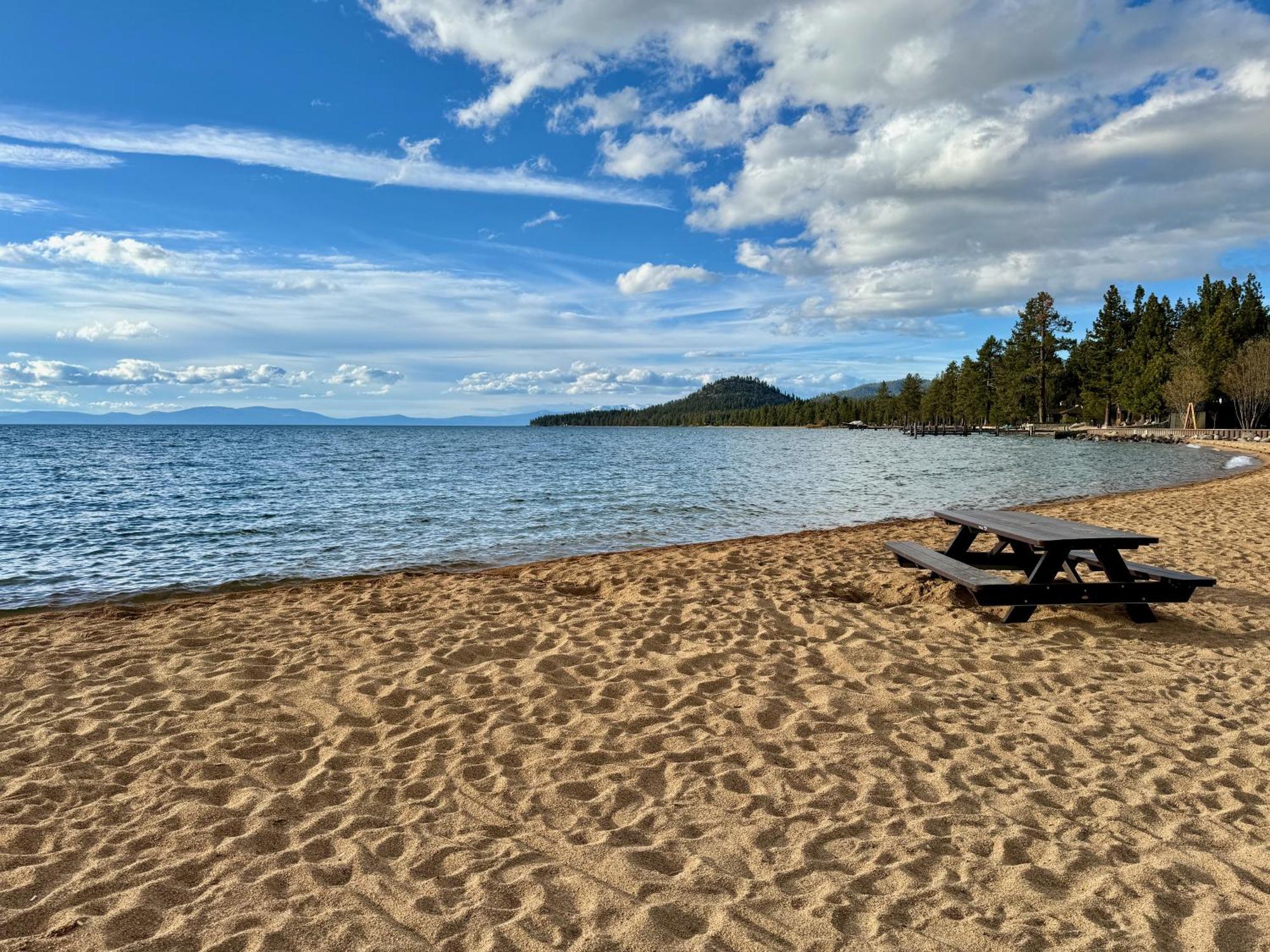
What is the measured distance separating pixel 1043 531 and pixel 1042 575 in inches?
21.4

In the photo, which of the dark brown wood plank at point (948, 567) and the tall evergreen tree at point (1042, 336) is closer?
the dark brown wood plank at point (948, 567)

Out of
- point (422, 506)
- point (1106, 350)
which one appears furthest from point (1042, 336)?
point (422, 506)

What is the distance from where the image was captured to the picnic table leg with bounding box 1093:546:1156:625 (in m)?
7.72

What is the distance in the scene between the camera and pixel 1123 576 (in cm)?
773

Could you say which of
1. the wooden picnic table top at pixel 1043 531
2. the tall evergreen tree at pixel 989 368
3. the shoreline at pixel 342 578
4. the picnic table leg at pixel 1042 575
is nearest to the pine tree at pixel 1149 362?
the tall evergreen tree at pixel 989 368

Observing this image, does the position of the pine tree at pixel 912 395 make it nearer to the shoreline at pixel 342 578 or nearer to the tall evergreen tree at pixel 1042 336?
the tall evergreen tree at pixel 1042 336

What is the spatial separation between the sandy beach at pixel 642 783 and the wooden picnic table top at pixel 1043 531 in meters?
0.97

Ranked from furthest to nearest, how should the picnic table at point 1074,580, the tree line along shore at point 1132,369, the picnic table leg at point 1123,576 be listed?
the tree line along shore at point 1132,369 < the picnic table leg at point 1123,576 < the picnic table at point 1074,580

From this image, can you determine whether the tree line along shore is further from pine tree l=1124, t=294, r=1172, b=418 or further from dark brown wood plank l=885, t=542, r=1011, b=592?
dark brown wood plank l=885, t=542, r=1011, b=592

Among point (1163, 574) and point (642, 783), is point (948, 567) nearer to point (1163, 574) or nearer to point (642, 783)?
point (1163, 574)

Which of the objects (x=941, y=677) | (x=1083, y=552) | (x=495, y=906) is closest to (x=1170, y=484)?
(x=1083, y=552)

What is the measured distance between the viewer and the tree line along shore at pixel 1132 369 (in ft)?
236

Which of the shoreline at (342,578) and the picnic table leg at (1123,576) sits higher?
the picnic table leg at (1123,576)

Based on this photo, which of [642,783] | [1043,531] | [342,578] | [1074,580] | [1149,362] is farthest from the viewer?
[1149,362]
